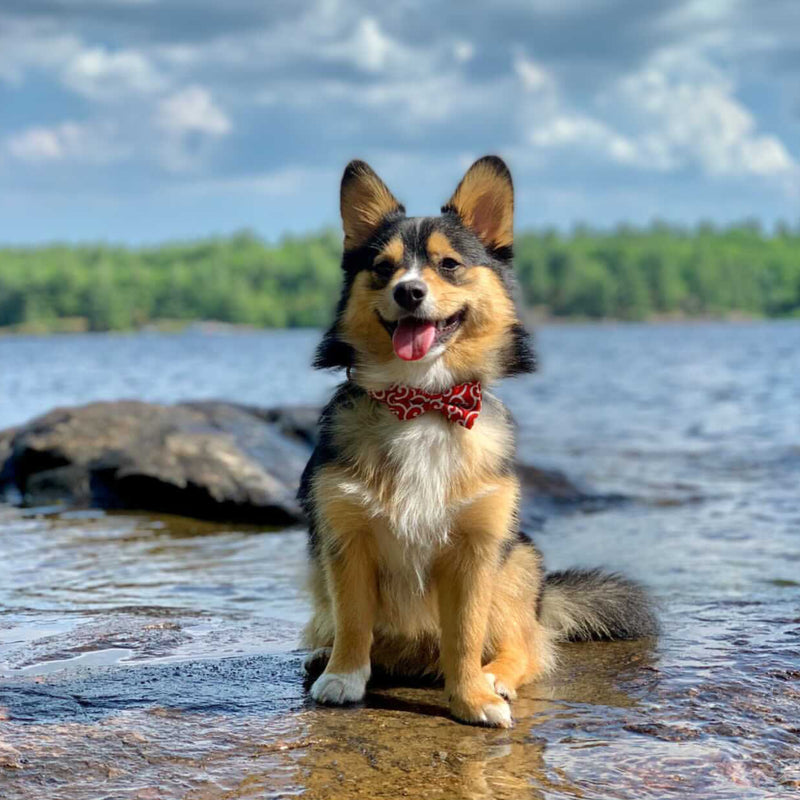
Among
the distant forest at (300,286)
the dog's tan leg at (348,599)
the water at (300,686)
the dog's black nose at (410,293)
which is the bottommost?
the water at (300,686)

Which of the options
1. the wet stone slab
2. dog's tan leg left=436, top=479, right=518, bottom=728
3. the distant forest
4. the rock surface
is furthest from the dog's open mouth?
the distant forest

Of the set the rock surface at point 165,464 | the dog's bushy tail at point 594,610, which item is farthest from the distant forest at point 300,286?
the dog's bushy tail at point 594,610

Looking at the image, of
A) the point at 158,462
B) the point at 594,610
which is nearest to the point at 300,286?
the point at 158,462

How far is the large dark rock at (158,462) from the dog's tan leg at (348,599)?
557cm

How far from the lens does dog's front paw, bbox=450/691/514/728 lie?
14.4 feet

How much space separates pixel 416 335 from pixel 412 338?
23 millimetres

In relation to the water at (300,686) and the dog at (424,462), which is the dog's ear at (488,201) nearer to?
the dog at (424,462)

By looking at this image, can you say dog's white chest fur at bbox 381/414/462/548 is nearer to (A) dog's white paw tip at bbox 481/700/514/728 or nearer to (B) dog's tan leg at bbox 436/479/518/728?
(B) dog's tan leg at bbox 436/479/518/728

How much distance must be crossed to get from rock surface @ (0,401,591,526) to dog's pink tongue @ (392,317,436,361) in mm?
5845

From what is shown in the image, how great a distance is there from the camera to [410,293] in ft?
14.6

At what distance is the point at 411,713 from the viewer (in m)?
4.57

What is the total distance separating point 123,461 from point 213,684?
6.23 metres

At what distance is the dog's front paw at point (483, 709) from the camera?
440 cm

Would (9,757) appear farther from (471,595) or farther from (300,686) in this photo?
(471,595)
